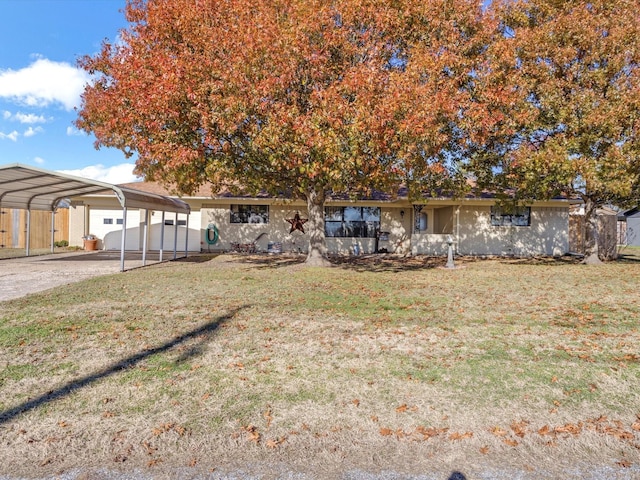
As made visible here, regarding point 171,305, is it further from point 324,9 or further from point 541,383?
point 324,9

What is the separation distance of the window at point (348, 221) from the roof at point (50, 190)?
6.44 meters

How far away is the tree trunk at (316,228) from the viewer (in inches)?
535

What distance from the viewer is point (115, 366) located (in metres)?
4.44

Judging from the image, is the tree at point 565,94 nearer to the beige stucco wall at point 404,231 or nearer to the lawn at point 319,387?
the lawn at point 319,387

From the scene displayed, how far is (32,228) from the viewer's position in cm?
2167

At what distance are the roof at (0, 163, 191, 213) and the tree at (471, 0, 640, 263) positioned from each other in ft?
31.7

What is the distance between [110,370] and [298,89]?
833 cm

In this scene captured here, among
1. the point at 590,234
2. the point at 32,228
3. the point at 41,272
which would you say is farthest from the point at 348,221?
the point at 32,228

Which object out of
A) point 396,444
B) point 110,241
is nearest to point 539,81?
point 396,444

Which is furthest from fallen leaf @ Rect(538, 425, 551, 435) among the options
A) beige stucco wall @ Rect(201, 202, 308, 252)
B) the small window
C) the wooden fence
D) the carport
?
the wooden fence

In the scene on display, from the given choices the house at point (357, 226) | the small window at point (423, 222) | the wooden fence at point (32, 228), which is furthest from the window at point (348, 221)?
the wooden fence at point (32, 228)

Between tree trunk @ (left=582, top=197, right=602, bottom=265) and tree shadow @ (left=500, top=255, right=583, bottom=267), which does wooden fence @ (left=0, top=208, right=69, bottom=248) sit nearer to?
tree shadow @ (left=500, top=255, right=583, bottom=267)

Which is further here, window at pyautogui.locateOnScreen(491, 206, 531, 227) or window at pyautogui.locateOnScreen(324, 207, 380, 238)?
window at pyautogui.locateOnScreen(491, 206, 531, 227)

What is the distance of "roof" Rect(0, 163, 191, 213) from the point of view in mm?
11898
